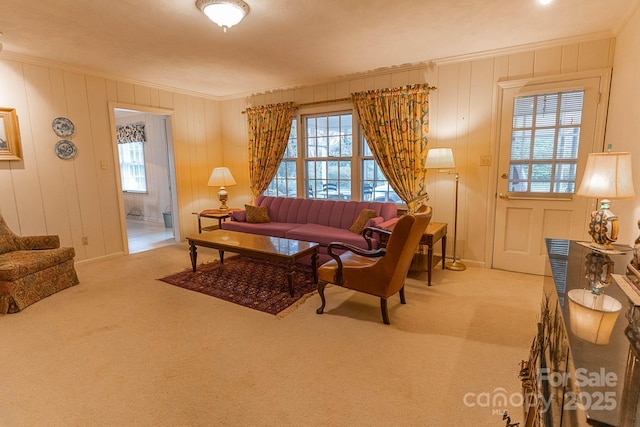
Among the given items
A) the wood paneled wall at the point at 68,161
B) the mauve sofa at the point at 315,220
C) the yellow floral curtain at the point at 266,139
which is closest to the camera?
the wood paneled wall at the point at 68,161

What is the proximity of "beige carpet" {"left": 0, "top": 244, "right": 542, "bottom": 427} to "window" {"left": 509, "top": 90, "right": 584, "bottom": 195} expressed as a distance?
118 centimetres

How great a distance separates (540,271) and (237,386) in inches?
139

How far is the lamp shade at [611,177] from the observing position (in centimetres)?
206

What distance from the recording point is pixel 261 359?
2.22 meters

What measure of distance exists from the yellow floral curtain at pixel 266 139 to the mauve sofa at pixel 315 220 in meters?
0.49

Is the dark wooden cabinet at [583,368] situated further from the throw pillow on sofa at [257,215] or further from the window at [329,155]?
the throw pillow on sofa at [257,215]

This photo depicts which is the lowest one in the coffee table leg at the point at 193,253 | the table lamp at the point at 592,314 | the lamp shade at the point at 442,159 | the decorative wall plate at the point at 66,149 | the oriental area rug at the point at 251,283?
the oriental area rug at the point at 251,283

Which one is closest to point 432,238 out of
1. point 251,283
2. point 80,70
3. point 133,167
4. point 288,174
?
point 251,283

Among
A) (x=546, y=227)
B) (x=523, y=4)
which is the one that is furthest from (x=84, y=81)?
(x=546, y=227)

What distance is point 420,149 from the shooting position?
4.22 m

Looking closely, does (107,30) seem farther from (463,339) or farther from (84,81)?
(463,339)

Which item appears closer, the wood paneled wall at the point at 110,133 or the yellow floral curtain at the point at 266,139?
the wood paneled wall at the point at 110,133

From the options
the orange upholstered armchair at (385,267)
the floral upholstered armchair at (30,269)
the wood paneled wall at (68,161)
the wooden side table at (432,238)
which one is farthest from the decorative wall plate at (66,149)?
the wooden side table at (432,238)

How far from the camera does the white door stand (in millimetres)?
3398
